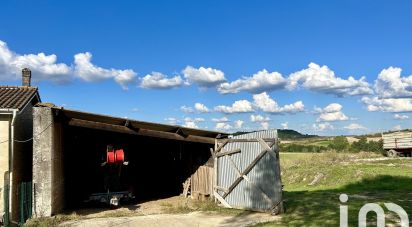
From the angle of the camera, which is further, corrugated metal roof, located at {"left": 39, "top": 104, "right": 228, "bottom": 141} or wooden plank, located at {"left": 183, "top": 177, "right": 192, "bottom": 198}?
wooden plank, located at {"left": 183, "top": 177, "right": 192, "bottom": 198}

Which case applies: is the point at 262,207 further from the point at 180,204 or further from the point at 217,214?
the point at 180,204

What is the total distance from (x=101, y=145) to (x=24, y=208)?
18.0 ft

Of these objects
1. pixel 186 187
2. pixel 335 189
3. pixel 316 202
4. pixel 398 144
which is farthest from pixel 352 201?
pixel 398 144

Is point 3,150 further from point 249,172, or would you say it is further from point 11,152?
point 249,172

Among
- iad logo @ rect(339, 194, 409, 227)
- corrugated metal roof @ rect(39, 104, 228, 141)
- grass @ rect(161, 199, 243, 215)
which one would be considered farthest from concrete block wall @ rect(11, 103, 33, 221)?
iad logo @ rect(339, 194, 409, 227)

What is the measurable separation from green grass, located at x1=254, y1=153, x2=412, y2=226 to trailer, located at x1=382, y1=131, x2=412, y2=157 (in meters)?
4.36

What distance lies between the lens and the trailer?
117 ft

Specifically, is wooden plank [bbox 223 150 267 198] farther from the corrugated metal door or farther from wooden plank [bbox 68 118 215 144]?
wooden plank [bbox 68 118 215 144]

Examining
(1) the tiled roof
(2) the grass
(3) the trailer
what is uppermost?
(1) the tiled roof

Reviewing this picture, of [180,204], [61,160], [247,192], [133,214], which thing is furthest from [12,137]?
[247,192]

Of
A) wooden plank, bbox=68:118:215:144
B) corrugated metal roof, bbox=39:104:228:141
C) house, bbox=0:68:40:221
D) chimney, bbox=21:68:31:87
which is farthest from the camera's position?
chimney, bbox=21:68:31:87

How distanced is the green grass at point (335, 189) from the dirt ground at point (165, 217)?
128 cm

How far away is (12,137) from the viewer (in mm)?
13438

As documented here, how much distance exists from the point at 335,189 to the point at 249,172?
8811 millimetres
